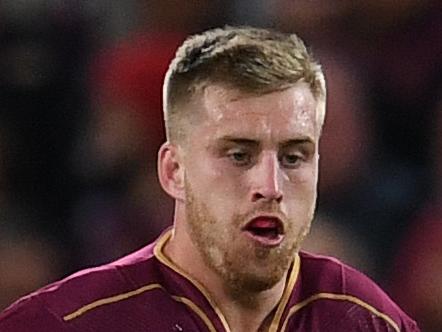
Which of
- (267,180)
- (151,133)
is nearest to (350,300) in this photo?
(267,180)

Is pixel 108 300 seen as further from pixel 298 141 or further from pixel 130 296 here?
pixel 298 141

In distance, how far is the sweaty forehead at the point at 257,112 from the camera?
2.14 m

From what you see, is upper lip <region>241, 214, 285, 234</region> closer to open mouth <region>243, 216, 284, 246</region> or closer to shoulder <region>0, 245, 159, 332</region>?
open mouth <region>243, 216, 284, 246</region>

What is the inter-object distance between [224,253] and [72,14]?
165 centimetres

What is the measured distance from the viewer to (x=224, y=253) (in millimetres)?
2188

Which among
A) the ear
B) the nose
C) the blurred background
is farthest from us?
the blurred background

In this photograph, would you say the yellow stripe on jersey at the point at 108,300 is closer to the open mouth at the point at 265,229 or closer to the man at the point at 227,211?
the man at the point at 227,211

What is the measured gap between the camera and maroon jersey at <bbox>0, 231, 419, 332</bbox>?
7.18ft

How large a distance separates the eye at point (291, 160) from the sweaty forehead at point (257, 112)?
0.04 metres

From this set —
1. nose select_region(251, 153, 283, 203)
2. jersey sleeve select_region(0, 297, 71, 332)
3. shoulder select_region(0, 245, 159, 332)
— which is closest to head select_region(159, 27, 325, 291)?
nose select_region(251, 153, 283, 203)

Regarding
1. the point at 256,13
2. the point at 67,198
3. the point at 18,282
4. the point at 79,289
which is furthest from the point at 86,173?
the point at 79,289

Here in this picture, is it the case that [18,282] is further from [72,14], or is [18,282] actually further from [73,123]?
[72,14]

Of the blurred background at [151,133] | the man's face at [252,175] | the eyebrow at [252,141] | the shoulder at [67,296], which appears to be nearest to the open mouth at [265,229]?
the man's face at [252,175]

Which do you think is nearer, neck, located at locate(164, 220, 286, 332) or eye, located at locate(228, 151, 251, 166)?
eye, located at locate(228, 151, 251, 166)
